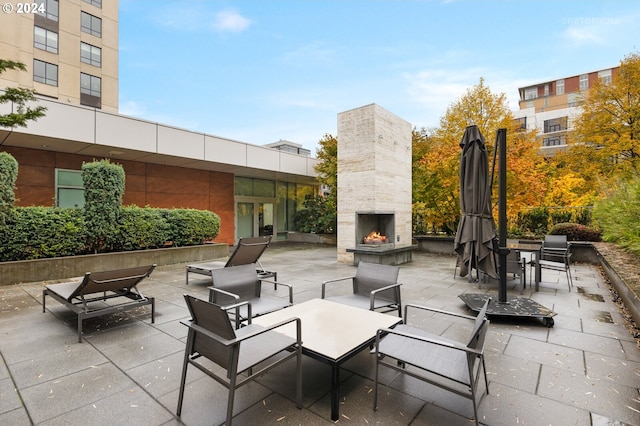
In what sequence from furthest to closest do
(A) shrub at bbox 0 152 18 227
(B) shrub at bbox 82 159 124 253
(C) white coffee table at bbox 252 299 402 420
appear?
(B) shrub at bbox 82 159 124 253 → (A) shrub at bbox 0 152 18 227 → (C) white coffee table at bbox 252 299 402 420

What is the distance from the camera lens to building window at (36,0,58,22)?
23.4m

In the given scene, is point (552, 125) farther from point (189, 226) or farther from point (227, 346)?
point (227, 346)

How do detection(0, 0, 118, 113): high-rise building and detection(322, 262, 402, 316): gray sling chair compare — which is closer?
detection(322, 262, 402, 316): gray sling chair

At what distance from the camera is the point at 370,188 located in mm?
9484

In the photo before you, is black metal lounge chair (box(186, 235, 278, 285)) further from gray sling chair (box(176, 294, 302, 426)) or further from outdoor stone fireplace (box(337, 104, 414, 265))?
gray sling chair (box(176, 294, 302, 426))

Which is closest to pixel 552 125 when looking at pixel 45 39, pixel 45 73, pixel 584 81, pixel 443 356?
pixel 584 81

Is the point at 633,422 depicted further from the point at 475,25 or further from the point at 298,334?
the point at 475,25

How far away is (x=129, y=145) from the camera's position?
10656 millimetres

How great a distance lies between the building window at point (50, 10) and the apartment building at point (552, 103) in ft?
166

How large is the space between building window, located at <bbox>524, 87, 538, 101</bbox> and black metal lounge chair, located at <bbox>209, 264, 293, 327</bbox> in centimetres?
6490

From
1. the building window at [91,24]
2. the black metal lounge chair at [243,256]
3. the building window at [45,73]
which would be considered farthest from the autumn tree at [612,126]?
the building window at [45,73]

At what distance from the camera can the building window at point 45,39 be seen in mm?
23391

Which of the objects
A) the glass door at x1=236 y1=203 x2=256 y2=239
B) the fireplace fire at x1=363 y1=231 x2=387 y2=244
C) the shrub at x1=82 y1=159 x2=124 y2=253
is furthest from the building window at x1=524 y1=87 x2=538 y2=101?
the shrub at x1=82 y1=159 x2=124 y2=253

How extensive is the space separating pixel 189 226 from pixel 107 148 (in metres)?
4.04
